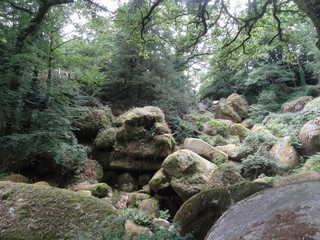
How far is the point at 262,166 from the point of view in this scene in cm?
679

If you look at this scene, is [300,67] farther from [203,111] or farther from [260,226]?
[260,226]

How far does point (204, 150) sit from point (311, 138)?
153 inches

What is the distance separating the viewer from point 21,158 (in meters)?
5.54

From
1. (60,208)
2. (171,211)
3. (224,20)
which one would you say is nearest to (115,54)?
(224,20)

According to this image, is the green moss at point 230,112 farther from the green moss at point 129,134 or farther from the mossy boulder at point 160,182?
the mossy boulder at point 160,182

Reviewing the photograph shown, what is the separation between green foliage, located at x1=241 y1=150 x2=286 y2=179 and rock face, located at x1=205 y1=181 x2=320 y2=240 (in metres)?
5.07

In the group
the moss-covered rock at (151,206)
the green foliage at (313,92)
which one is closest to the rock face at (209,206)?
the moss-covered rock at (151,206)

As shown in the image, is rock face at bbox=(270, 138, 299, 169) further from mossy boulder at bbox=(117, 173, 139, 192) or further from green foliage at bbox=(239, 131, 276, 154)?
mossy boulder at bbox=(117, 173, 139, 192)

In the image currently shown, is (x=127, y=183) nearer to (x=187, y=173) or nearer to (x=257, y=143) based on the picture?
(x=187, y=173)

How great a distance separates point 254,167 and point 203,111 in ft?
37.8

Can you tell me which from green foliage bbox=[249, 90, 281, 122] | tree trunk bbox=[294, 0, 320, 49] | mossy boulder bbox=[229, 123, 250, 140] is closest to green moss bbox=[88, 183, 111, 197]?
tree trunk bbox=[294, 0, 320, 49]

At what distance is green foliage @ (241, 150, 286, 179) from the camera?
257 inches

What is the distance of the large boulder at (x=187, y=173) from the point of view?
19.9 feet

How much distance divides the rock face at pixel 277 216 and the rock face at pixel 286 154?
5563 millimetres
